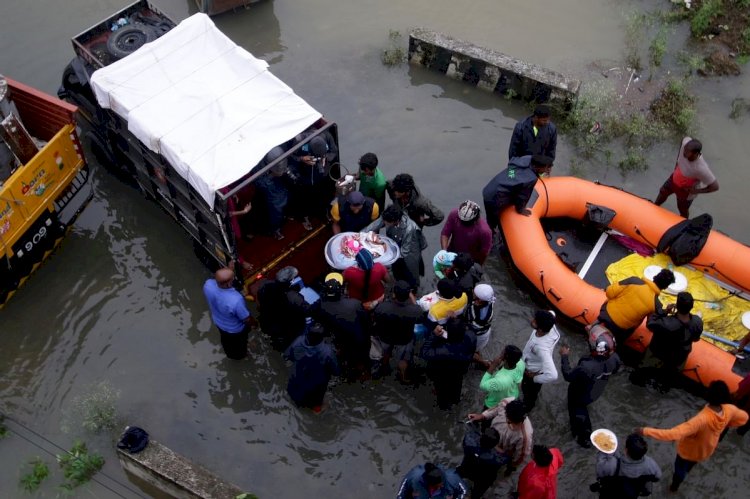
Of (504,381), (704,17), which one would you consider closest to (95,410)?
(504,381)

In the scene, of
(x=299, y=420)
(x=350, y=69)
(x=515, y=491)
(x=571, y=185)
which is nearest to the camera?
(x=515, y=491)

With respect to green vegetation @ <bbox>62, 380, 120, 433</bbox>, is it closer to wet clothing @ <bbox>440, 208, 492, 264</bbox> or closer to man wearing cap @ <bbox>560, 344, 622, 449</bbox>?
wet clothing @ <bbox>440, 208, 492, 264</bbox>

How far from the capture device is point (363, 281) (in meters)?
6.87

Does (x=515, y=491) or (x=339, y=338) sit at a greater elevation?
(x=339, y=338)

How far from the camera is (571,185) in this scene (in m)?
8.69

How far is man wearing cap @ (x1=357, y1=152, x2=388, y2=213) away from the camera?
7.48 metres

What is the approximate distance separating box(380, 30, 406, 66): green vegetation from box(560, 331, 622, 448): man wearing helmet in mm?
6431

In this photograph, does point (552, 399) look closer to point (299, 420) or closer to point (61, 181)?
point (299, 420)

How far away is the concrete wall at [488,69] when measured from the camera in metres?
10.2

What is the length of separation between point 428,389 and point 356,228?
2015 millimetres

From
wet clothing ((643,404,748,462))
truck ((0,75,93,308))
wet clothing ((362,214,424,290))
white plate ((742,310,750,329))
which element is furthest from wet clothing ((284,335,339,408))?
white plate ((742,310,750,329))

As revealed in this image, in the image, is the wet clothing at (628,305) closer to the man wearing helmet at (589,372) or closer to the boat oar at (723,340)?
the man wearing helmet at (589,372)

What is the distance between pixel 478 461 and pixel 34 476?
4.60 meters

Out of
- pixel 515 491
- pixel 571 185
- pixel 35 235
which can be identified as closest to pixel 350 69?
pixel 571 185
